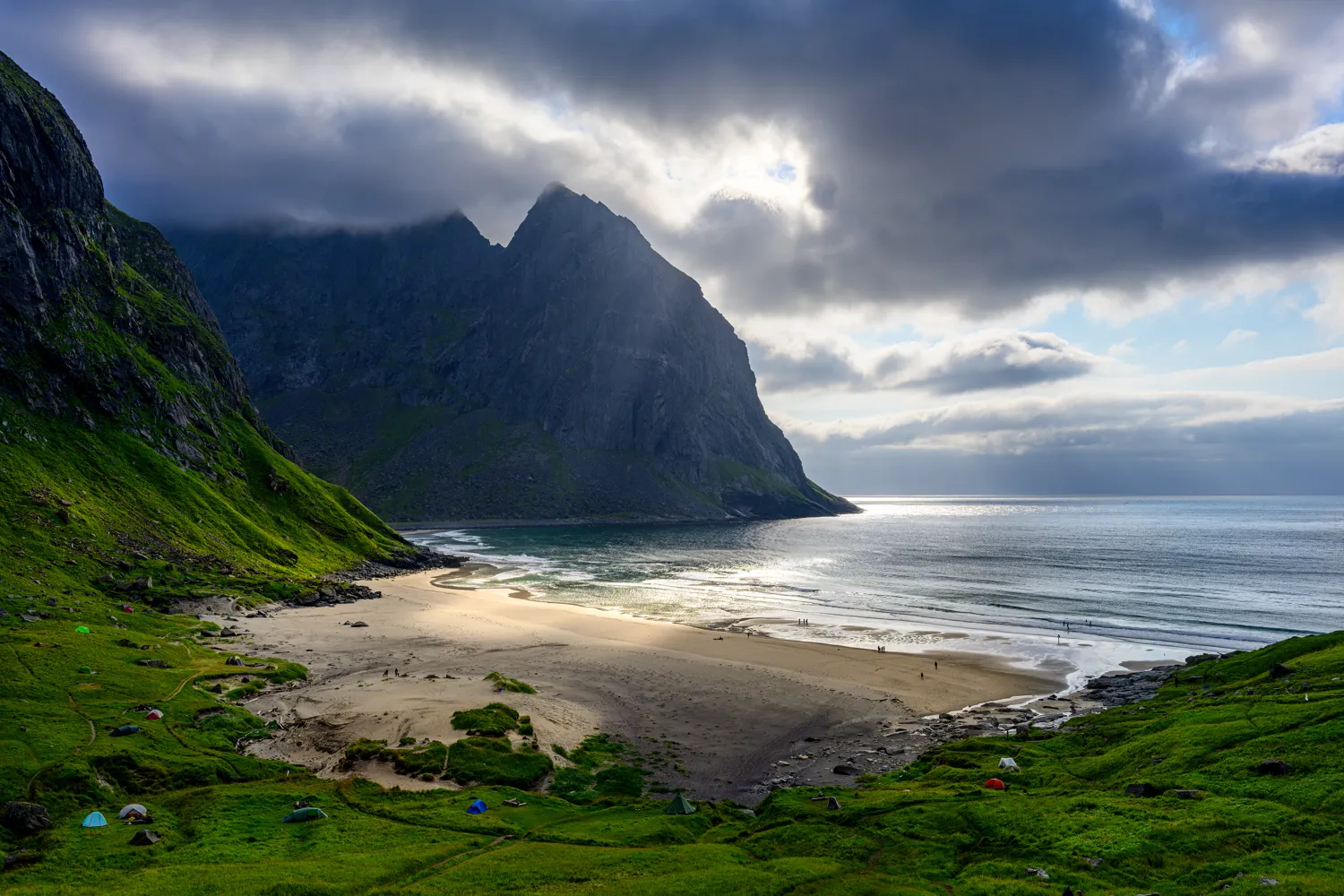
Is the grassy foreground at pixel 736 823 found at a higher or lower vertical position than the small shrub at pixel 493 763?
higher

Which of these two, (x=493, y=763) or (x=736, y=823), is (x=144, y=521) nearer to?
(x=493, y=763)

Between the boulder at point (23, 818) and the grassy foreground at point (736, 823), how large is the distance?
25.7 inches

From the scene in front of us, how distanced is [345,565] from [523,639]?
71.8 metres

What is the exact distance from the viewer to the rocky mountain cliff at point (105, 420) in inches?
3105

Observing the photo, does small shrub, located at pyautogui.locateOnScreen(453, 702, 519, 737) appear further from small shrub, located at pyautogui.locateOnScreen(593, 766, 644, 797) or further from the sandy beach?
small shrub, located at pyautogui.locateOnScreen(593, 766, 644, 797)

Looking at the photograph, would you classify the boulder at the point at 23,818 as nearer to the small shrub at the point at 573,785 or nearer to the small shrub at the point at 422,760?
the small shrub at the point at 422,760

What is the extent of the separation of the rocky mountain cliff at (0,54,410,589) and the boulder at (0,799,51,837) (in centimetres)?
4987

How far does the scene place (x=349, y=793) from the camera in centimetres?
2903

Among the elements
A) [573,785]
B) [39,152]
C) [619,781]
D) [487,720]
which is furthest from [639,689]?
[39,152]

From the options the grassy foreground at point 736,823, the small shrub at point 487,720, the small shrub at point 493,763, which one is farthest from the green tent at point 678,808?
the small shrub at point 487,720

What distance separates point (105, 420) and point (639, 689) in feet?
344

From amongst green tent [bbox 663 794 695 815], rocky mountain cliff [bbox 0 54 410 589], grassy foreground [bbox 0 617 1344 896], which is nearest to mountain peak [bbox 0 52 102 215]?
rocky mountain cliff [bbox 0 54 410 589]

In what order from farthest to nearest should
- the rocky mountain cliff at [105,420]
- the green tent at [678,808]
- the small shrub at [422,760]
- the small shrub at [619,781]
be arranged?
the rocky mountain cliff at [105,420]
the small shrub at [619,781]
the small shrub at [422,760]
the green tent at [678,808]

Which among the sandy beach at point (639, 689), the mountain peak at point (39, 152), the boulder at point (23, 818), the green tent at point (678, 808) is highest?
the mountain peak at point (39, 152)
